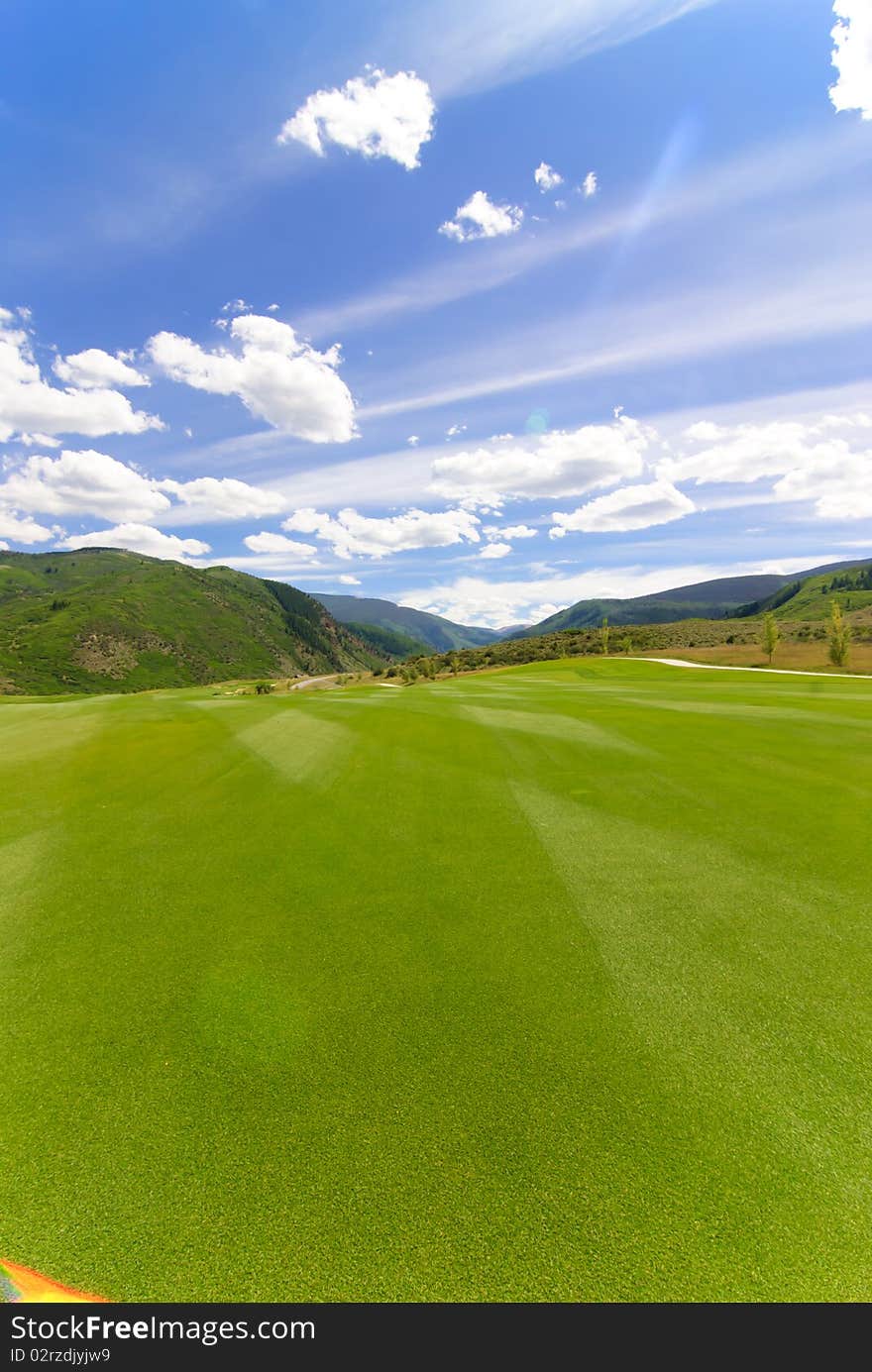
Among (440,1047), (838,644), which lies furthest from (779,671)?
(440,1047)

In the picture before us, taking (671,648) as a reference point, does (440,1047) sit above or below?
below

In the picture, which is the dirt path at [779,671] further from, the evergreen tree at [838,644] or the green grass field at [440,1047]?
the green grass field at [440,1047]

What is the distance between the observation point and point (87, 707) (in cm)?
2206

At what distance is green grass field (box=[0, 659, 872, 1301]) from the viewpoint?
2.88 m

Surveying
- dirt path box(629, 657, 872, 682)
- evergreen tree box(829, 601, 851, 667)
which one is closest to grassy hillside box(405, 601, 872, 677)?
evergreen tree box(829, 601, 851, 667)

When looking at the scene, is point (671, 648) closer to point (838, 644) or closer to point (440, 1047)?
point (838, 644)

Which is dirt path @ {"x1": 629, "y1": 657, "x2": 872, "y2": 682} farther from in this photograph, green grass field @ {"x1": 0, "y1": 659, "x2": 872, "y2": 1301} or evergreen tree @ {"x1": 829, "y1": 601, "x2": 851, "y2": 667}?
green grass field @ {"x1": 0, "y1": 659, "x2": 872, "y2": 1301}

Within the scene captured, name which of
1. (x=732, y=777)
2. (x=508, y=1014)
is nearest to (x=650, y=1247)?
(x=508, y=1014)

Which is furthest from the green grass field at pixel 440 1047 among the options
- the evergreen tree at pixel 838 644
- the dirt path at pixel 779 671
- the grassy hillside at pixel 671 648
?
the grassy hillside at pixel 671 648

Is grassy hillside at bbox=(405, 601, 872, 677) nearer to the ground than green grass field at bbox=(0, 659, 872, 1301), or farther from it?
farther from it

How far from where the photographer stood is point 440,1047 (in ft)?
13.7
